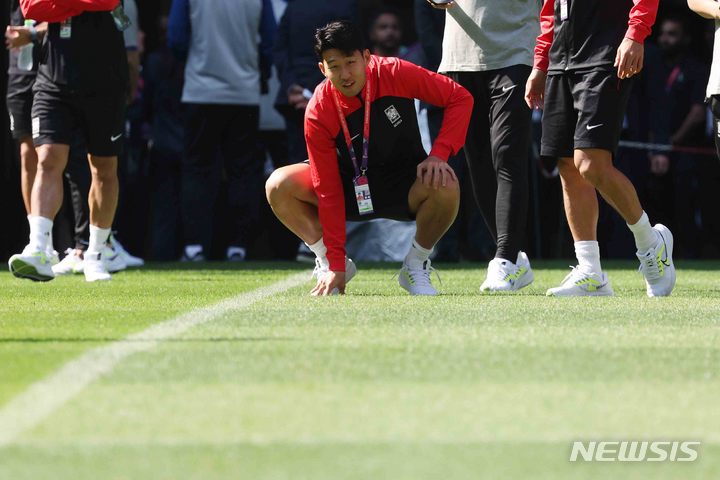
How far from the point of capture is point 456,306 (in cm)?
612

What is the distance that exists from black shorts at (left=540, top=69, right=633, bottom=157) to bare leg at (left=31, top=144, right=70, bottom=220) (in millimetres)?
2725

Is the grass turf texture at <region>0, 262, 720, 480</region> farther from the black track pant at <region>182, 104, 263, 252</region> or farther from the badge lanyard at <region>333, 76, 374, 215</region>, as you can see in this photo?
the black track pant at <region>182, 104, 263, 252</region>

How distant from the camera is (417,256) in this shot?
6.99 meters

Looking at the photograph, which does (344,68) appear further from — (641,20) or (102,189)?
(102,189)

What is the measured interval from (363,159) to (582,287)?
1.15 metres

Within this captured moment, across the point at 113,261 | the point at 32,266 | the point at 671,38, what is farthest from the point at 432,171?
the point at 671,38

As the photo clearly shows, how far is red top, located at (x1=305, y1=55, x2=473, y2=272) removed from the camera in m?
6.67

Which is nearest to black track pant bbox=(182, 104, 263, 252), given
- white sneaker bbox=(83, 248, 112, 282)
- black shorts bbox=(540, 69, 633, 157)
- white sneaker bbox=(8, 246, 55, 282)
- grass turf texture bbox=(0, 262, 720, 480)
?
white sneaker bbox=(83, 248, 112, 282)

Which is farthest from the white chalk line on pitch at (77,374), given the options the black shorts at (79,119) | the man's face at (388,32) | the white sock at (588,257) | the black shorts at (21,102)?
the man's face at (388,32)

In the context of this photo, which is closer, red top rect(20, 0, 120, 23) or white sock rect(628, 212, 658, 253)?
white sock rect(628, 212, 658, 253)

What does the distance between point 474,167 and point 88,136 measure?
2.18 meters

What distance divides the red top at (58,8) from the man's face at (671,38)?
6254mm

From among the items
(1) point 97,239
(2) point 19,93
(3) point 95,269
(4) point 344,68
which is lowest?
(3) point 95,269

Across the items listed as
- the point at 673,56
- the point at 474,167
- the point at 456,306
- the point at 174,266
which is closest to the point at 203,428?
the point at 456,306
